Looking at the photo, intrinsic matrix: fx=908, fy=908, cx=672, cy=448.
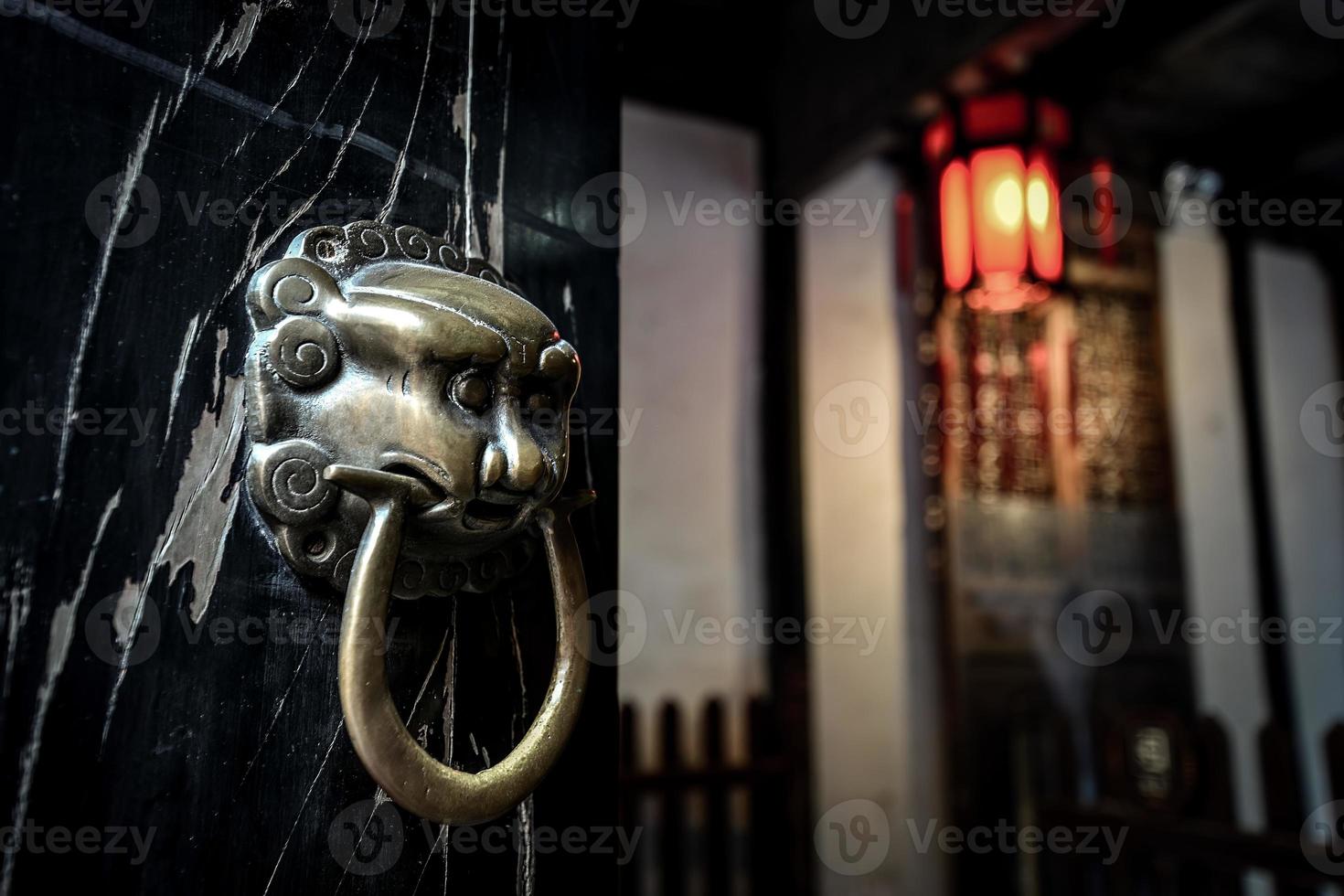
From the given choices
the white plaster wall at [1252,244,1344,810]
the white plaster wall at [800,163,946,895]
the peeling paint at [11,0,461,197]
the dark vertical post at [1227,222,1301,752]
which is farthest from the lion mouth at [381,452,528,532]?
Result: the white plaster wall at [1252,244,1344,810]

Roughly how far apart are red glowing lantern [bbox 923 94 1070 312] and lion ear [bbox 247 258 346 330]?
2378mm

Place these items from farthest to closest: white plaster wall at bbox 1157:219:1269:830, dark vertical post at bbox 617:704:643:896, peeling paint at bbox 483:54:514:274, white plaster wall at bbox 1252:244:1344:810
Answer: white plaster wall at bbox 1252:244:1344:810, white plaster wall at bbox 1157:219:1269:830, dark vertical post at bbox 617:704:643:896, peeling paint at bbox 483:54:514:274

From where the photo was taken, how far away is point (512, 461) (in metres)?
0.49

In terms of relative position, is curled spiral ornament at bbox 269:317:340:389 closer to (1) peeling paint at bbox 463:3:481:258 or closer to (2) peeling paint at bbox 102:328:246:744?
(2) peeling paint at bbox 102:328:246:744

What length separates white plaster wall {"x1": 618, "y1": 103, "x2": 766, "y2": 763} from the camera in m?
2.79

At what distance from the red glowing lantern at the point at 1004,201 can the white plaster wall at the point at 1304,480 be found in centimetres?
213

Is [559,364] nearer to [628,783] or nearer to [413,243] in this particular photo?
[413,243]

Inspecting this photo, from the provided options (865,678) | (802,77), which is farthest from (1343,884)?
(802,77)

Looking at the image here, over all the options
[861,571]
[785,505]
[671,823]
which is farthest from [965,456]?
[671,823]

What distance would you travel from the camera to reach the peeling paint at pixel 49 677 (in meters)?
0.40

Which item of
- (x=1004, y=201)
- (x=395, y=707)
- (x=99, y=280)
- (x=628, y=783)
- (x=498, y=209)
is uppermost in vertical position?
(x=1004, y=201)

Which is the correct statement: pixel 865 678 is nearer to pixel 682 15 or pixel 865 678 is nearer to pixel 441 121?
pixel 682 15

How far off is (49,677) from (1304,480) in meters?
4.93

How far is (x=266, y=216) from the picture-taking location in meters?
0.51
